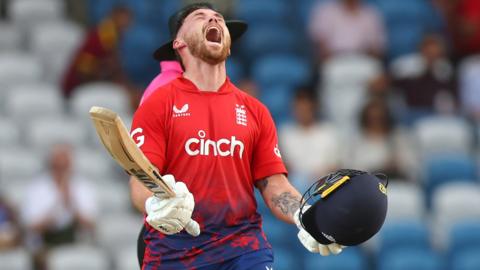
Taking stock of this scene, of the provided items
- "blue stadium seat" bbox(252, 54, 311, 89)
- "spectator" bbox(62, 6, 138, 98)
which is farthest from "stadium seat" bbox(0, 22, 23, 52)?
"blue stadium seat" bbox(252, 54, 311, 89)

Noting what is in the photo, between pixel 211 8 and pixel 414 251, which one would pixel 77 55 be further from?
pixel 211 8

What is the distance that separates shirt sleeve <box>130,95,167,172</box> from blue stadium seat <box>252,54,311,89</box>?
6.18 m

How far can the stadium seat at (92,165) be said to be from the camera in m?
11.0

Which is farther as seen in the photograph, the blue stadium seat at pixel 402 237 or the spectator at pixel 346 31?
the spectator at pixel 346 31

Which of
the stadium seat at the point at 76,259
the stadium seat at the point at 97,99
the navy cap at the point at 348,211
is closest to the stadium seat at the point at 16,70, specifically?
the stadium seat at the point at 97,99

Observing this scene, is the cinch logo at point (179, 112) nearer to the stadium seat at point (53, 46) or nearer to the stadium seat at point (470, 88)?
the stadium seat at point (53, 46)

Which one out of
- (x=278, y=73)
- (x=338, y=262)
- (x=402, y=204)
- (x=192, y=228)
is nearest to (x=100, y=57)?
(x=278, y=73)

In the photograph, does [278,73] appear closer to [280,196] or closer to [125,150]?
[280,196]

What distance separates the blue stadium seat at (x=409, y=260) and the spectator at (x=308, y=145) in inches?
41.7

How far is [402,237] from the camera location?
10.6 m

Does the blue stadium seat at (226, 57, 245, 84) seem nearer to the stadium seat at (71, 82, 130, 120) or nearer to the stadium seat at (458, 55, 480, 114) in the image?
the stadium seat at (71, 82, 130, 120)

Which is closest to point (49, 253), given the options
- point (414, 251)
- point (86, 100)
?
point (86, 100)

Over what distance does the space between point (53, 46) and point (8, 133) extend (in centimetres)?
151

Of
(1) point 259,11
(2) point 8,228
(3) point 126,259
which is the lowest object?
(3) point 126,259
